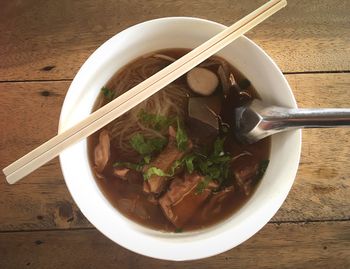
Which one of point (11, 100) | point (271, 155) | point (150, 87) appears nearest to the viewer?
point (150, 87)

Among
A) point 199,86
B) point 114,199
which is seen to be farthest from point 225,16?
point 114,199

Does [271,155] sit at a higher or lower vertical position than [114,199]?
higher

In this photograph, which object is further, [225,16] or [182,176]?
[225,16]

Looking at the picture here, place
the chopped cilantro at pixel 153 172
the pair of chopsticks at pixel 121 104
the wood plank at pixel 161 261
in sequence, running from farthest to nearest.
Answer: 1. the wood plank at pixel 161 261
2. the chopped cilantro at pixel 153 172
3. the pair of chopsticks at pixel 121 104

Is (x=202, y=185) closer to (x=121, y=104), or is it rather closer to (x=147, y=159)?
(x=147, y=159)

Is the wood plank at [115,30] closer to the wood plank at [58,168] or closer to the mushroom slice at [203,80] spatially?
the wood plank at [58,168]

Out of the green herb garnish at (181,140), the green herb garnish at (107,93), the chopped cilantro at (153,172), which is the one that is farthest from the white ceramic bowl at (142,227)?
the green herb garnish at (181,140)

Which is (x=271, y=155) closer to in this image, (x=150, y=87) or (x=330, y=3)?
(x=150, y=87)
